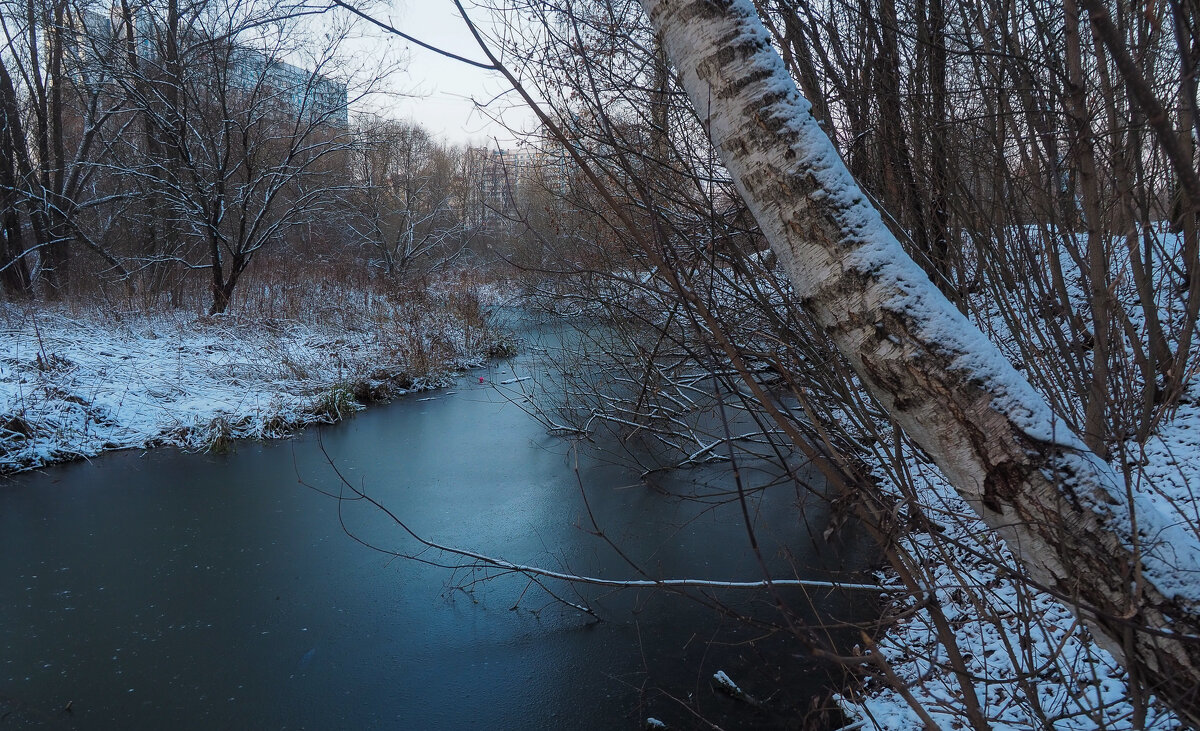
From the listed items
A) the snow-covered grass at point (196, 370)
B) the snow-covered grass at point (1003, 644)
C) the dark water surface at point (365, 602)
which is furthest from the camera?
the snow-covered grass at point (196, 370)

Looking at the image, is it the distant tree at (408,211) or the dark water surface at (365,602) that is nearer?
the dark water surface at (365,602)

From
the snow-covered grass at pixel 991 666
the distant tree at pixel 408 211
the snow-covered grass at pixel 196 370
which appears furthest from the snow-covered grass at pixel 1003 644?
the distant tree at pixel 408 211

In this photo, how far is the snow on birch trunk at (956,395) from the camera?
0.85m

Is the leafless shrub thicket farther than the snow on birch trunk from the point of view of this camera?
Yes

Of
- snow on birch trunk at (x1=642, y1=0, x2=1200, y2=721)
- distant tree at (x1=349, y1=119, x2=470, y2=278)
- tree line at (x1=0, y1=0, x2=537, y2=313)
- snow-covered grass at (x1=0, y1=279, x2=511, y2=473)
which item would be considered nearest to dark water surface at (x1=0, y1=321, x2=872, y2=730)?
snow-covered grass at (x1=0, y1=279, x2=511, y2=473)

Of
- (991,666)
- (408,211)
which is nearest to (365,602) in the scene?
(991,666)

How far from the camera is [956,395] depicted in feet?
2.89

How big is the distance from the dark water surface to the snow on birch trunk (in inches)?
51.9

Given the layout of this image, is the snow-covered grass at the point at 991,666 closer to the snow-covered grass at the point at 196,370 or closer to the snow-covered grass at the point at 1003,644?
the snow-covered grass at the point at 1003,644

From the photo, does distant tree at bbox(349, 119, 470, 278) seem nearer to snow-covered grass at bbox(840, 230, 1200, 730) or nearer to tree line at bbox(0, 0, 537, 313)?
tree line at bbox(0, 0, 537, 313)

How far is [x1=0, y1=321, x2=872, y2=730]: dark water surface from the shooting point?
311 centimetres

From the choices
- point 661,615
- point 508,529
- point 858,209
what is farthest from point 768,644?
point 858,209

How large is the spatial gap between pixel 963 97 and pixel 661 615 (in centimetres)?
292

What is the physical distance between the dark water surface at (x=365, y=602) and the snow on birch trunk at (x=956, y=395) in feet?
4.32
